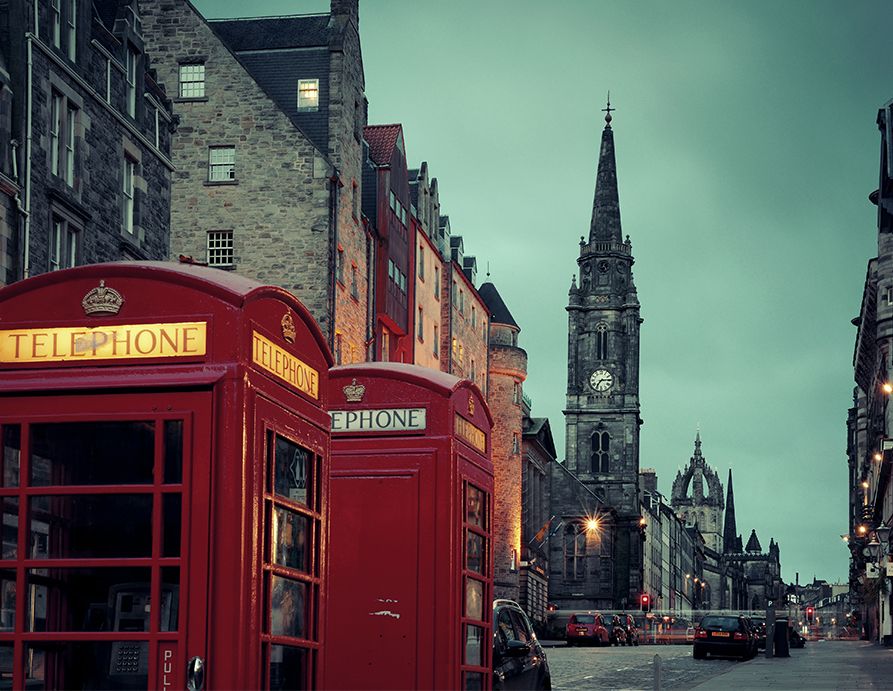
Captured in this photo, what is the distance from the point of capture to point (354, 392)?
1170 centimetres

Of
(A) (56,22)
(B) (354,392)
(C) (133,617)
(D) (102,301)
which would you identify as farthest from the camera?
(A) (56,22)

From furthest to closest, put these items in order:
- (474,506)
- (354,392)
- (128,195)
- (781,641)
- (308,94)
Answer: (308,94) < (781,641) < (128,195) < (474,506) < (354,392)

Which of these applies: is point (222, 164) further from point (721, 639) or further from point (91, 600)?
point (91, 600)

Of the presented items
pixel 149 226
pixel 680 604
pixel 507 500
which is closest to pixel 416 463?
pixel 149 226

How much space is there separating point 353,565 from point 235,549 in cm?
411

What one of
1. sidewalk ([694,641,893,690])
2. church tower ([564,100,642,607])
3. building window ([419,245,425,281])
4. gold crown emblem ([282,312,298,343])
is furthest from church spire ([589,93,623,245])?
gold crown emblem ([282,312,298,343])

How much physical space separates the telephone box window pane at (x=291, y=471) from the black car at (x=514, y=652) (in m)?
5.43

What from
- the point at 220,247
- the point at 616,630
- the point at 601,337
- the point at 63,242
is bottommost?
the point at 616,630

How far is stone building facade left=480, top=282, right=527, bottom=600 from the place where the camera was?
78688mm

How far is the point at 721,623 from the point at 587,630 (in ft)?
54.3

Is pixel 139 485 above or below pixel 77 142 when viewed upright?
below

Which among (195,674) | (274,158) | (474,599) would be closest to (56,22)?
(274,158)

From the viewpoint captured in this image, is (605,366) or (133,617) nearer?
(133,617)

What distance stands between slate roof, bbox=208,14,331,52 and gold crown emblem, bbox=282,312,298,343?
41442 mm
